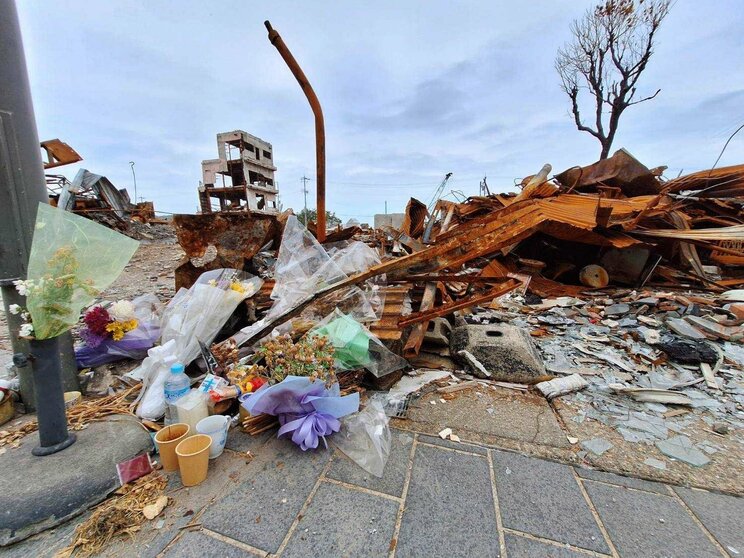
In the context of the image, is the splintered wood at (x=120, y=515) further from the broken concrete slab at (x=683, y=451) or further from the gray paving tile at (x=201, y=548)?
the broken concrete slab at (x=683, y=451)

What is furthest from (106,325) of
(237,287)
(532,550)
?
(532,550)

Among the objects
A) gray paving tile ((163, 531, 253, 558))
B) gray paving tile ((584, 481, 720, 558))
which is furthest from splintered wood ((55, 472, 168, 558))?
gray paving tile ((584, 481, 720, 558))

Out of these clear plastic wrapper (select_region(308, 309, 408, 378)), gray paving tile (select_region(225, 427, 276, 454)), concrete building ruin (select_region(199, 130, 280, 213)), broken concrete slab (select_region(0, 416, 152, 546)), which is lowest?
gray paving tile (select_region(225, 427, 276, 454))

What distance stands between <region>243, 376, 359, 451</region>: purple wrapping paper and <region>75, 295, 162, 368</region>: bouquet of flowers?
1405mm

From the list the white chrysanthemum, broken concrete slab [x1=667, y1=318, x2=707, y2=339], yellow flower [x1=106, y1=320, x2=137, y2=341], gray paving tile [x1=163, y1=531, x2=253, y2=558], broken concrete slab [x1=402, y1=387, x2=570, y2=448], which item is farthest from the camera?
broken concrete slab [x1=667, y1=318, x2=707, y2=339]

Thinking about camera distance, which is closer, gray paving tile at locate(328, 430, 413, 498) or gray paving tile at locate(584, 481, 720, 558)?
gray paving tile at locate(584, 481, 720, 558)

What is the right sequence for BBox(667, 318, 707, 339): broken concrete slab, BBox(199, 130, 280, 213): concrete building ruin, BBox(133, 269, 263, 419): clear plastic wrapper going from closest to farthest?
BBox(133, 269, 263, 419): clear plastic wrapper
BBox(667, 318, 707, 339): broken concrete slab
BBox(199, 130, 280, 213): concrete building ruin

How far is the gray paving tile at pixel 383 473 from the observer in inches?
58.5

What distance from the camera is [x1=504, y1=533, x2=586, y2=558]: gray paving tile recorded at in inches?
46.1

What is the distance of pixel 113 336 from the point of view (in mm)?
2441

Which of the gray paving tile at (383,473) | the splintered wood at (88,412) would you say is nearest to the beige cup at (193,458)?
the gray paving tile at (383,473)

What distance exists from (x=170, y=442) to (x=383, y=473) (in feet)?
3.55

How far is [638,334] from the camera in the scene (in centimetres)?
313

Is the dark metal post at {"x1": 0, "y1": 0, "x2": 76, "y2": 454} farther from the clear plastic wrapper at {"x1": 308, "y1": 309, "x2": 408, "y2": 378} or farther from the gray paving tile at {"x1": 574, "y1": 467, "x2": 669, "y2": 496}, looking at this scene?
the gray paving tile at {"x1": 574, "y1": 467, "x2": 669, "y2": 496}
